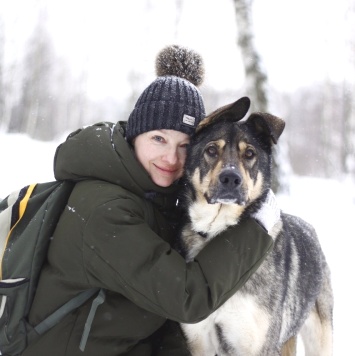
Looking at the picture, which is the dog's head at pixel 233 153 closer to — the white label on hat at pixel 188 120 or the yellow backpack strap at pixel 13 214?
the white label on hat at pixel 188 120

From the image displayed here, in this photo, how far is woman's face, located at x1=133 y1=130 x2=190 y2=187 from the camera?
2.69m

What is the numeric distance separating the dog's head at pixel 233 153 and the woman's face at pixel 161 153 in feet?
0.28

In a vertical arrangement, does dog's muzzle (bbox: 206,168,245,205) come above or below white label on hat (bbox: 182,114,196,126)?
below

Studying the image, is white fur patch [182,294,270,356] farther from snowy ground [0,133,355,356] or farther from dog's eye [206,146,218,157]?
snowy ground [0,133,355,356]

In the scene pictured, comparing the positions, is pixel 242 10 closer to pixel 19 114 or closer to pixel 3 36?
pixel 3 36

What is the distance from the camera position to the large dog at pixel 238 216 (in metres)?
2.51

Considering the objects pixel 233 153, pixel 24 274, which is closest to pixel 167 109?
pixel 233 153

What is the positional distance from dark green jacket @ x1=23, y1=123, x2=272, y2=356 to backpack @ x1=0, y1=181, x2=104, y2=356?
0.15 ft

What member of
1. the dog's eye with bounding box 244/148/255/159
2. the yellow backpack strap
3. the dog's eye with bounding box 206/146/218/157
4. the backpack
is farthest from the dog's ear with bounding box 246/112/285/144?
the yellow backpack strap

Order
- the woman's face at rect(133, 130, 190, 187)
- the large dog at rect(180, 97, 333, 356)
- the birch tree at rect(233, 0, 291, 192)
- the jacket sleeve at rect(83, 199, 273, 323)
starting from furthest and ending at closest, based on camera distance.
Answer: the birch tree at rect(233, 0, 291, 192), the woman's face at rect(133, 130, 190, 187), the large dog at rect(180, 97, 333, 356), the jacket sleeve at rect(83, 199, 273, 323)

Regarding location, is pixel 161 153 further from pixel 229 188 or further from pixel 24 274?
pixel 24 274

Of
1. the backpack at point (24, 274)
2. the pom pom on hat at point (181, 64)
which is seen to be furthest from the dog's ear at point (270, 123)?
the backpack at point (24, 274)

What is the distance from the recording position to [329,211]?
392 inches

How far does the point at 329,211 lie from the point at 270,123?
26.0 feet
